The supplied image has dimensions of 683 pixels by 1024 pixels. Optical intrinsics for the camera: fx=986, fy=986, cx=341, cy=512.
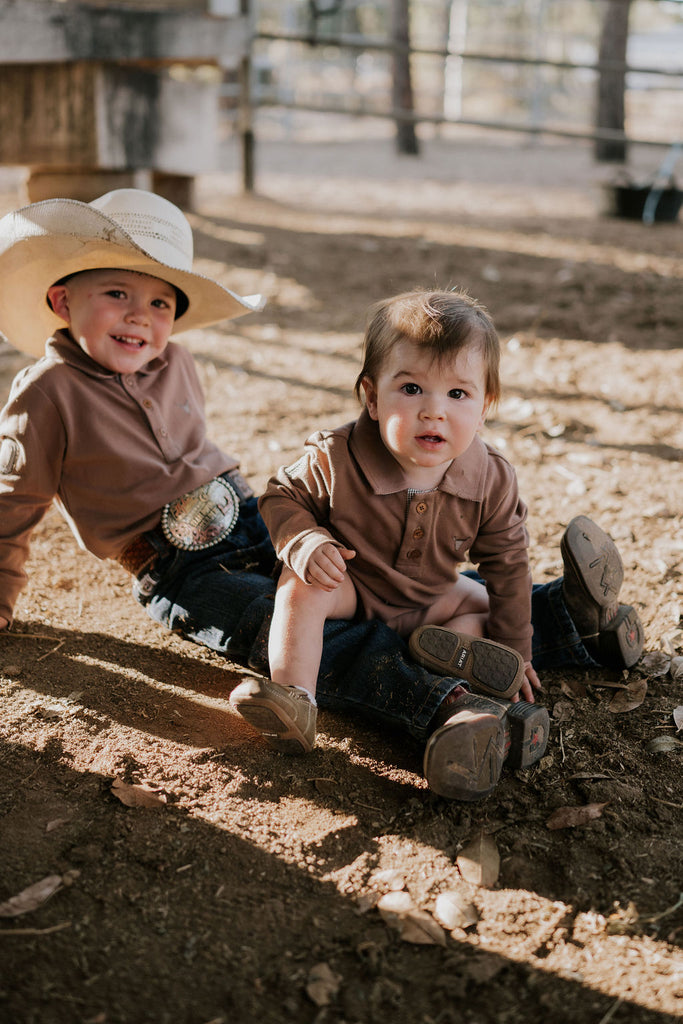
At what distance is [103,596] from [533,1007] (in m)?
1.77

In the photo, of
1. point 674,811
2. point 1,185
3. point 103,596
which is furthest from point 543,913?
point 1,185

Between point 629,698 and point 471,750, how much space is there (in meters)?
0.70

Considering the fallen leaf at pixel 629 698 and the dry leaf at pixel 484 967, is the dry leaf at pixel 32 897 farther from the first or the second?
the fallen leaf at pixel 629 698

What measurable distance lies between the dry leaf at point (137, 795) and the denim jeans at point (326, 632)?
468 mm

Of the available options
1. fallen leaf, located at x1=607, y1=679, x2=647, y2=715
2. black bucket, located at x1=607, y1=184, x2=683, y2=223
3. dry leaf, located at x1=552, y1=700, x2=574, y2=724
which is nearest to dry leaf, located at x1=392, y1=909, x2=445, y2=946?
dry leaf, located at x1=552, y1=700, x2=574, y2=724

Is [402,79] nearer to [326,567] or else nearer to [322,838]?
[326,567]

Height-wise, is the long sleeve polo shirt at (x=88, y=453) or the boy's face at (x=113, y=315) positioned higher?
the boy's face at (x=113, y=315)

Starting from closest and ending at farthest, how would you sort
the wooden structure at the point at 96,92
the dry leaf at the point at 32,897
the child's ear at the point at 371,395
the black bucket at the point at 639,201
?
the dry leaf at the point at 32,897
the child's ear at the point at 371,395
the wooden structure at the point at 96,92
the black bucket at the point at 639,201

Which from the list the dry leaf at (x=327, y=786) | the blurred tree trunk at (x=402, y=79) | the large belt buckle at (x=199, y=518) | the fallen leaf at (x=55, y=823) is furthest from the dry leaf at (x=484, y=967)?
→ the blurred tree trunk at (x=402, y=79)

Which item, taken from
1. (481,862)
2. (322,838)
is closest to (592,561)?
(481,862)

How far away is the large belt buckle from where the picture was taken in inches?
105

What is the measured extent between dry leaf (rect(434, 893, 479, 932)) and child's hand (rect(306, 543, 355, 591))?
2.23 feet

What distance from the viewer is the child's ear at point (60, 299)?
2.59 meters

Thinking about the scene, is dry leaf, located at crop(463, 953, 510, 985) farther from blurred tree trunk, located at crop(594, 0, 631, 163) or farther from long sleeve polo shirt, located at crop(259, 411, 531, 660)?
blurred tree trunk, located at crop(594, 0, 631, 163)
